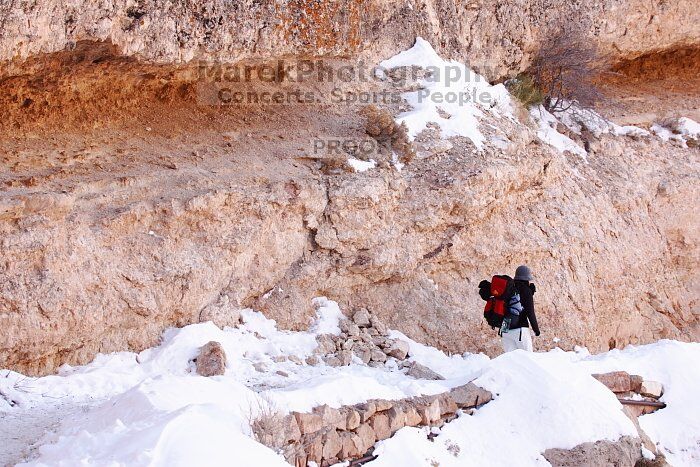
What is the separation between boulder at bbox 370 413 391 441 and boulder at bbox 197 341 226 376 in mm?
1581

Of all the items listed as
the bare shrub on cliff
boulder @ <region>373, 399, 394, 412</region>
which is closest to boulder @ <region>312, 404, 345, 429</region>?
boulder @ <region>373, 399, 394, 412</region>

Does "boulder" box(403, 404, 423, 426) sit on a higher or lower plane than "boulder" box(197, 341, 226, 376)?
lower

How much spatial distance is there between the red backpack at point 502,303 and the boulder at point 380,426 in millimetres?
2087

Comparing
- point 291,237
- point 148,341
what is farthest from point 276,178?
point 148,341

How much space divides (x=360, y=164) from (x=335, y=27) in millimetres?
1596

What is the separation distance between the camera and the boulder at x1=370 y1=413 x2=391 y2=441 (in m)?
5.71

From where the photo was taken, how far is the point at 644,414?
7523 millimetres

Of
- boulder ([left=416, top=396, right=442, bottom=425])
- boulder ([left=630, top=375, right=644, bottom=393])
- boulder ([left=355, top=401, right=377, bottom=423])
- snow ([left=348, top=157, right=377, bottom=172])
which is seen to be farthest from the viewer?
snow ([left=348, top=157, right=377, bottom=172])

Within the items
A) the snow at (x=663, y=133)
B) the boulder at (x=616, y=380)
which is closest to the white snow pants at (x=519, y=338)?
the boulder at (x=616, y=380)

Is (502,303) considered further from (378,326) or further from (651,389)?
(651,389)

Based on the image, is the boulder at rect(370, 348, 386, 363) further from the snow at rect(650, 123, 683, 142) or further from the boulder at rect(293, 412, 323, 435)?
the snow at rect(650, 123, 683, 142)

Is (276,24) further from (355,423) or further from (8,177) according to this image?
(355,423)

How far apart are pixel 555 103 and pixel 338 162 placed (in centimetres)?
473

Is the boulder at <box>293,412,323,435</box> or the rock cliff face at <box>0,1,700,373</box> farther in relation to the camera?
the rock cliff face at <box>0,1,700,373</box>
